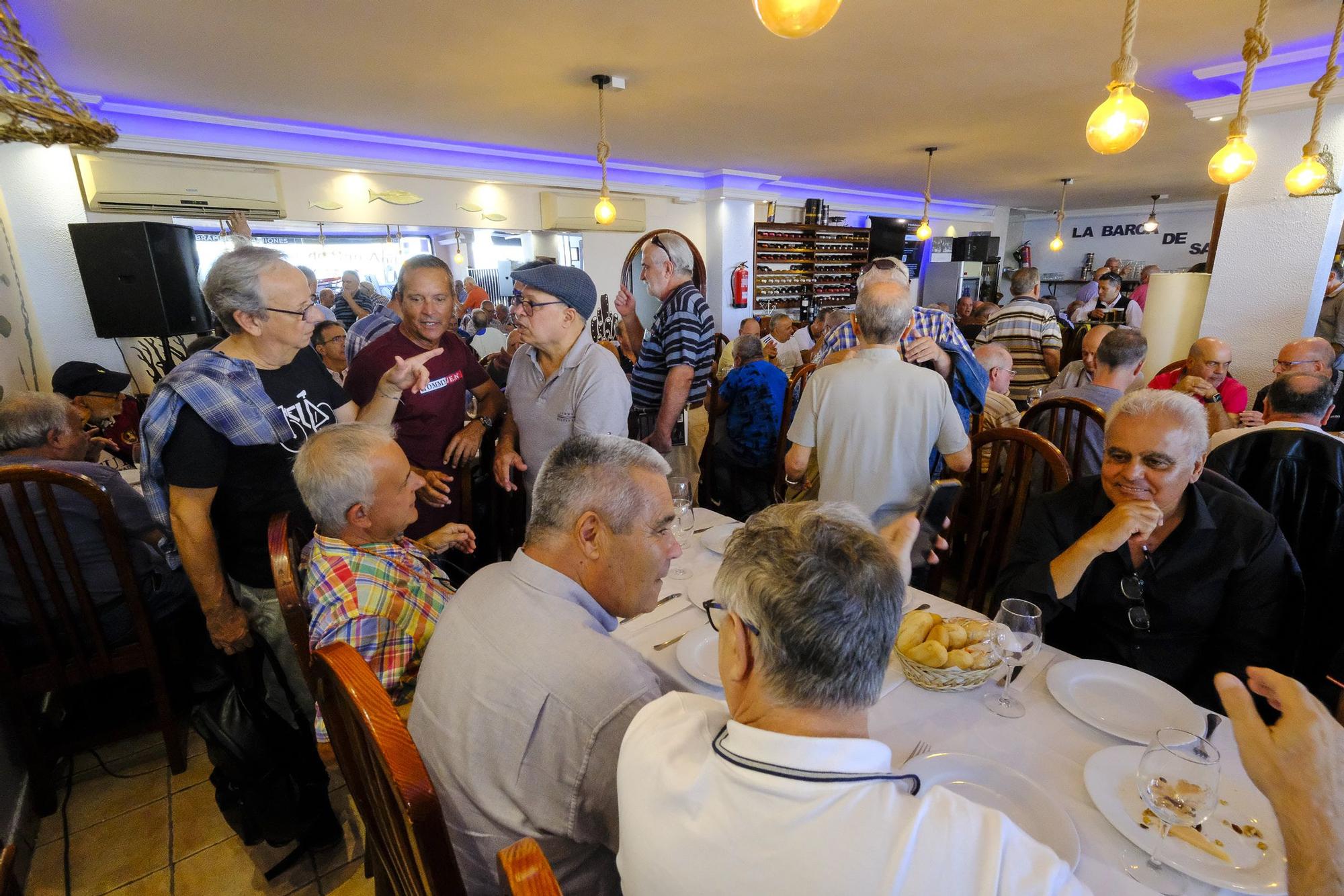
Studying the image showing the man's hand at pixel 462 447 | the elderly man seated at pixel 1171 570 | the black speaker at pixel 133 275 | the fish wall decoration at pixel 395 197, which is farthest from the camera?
the fish wall decoration at pixel 395 197

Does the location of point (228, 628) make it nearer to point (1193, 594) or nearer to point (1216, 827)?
point (1216, 827)

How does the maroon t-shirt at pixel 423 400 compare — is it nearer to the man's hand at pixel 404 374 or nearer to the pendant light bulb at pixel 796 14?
the man's hand at pixel 404 374

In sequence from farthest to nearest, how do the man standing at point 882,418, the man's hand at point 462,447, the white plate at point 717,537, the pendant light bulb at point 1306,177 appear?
the pendant light bulb at point 1306,177, the man's hand at point 462,447, the man standing at point 882,418, the white plate at point 717,537

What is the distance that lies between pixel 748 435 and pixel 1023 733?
2.30 meters

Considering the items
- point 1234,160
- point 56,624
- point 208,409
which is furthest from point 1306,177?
point 56,624

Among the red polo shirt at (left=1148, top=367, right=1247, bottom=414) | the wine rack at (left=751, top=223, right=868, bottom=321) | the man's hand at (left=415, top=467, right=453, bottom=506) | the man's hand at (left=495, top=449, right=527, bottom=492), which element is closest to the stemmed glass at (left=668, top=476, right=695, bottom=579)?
the man's hand at (left=415, top=467, right=453, bottom=506)

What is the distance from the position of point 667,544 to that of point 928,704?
2.13 ft

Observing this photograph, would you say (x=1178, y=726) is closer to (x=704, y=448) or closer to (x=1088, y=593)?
(x=1088, y=593)

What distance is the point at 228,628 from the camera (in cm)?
178

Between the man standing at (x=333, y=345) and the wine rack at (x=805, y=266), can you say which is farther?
Answer: the wine rack at (x=805, y=266)

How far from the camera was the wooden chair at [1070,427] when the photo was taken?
8.18ft

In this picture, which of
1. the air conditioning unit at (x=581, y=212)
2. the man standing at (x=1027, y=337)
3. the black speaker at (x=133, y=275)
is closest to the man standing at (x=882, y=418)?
the man standing at (x=1027, y=337)

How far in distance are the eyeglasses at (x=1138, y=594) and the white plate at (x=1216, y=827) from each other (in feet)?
1.90

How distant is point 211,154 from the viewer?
486 cm
